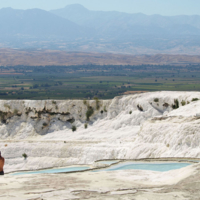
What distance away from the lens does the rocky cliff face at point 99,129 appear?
127 ft

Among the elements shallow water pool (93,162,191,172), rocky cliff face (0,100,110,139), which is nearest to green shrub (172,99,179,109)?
rocky cliff face (0,100,110,139)

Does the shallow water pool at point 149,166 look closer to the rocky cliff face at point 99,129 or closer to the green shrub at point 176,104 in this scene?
the rocky cliff face at point 99,129

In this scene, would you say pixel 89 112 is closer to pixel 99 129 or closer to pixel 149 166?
pixel 99 129

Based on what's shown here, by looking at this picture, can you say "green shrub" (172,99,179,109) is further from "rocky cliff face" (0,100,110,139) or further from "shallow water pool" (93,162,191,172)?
"shallow water pool" (93,162,191,172)

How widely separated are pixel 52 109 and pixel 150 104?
12669 mm

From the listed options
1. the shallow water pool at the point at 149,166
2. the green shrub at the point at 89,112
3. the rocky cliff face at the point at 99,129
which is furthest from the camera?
the green shrub at the point at 89,112

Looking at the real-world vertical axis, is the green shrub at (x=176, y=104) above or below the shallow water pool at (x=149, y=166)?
above

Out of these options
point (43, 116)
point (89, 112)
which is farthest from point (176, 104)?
point (43, 116)

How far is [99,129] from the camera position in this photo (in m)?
54.5

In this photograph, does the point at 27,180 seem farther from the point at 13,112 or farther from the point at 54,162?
the point at 13,112

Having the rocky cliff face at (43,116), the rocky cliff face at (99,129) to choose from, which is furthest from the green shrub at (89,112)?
the rocky cliff face at (43,116)

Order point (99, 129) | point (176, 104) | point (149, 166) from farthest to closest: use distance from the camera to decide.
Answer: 1. point (99, 129)
2. point (176, 104)
3. point (149, 166)

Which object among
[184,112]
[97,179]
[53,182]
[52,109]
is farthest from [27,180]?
[52,109]

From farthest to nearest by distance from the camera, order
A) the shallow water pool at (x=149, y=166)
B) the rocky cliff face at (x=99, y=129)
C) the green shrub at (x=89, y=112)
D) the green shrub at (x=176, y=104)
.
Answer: the green shrub at (x=89, y=112) < the green shrub at (x=176, y=104) < the rocky cliff face at (x=99, y=129) < the shallow water pool at (x=149, y=166)
